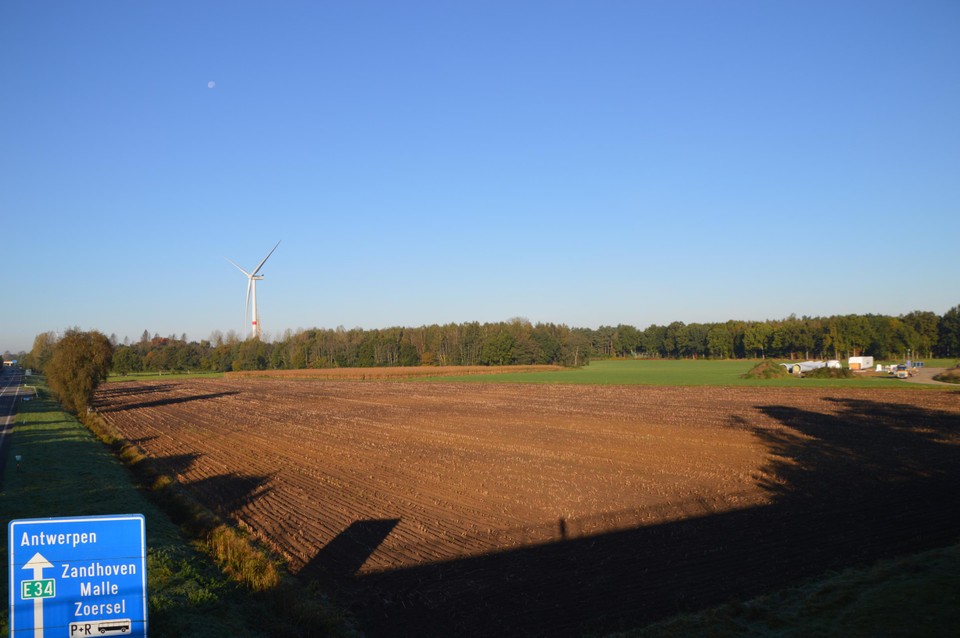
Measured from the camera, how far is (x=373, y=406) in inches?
2042

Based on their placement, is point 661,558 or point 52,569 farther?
point 661,558

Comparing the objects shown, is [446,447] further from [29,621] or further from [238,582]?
[29,621]

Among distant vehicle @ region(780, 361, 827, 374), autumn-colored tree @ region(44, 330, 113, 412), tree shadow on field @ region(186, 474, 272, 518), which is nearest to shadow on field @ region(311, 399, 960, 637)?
tree shadow on field @ region(186, 474, 272, 518)

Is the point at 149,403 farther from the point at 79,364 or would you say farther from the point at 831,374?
the point at 831,374

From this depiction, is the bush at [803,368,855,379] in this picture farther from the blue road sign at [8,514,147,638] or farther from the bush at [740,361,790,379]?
the blue road sign at [8,514,147,638]

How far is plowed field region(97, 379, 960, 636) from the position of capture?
1123 cm

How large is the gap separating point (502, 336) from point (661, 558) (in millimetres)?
126994

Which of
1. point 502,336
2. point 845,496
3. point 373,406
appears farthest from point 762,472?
point 502,336

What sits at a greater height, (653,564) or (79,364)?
(79,364)

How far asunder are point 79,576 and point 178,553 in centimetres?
884

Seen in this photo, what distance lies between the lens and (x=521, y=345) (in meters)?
139

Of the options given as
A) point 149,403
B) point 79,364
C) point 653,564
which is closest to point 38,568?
point 653,564

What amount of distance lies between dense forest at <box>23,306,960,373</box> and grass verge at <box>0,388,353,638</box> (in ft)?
388

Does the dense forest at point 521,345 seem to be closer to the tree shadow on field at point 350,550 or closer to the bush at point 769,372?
the bush at point 769,372
